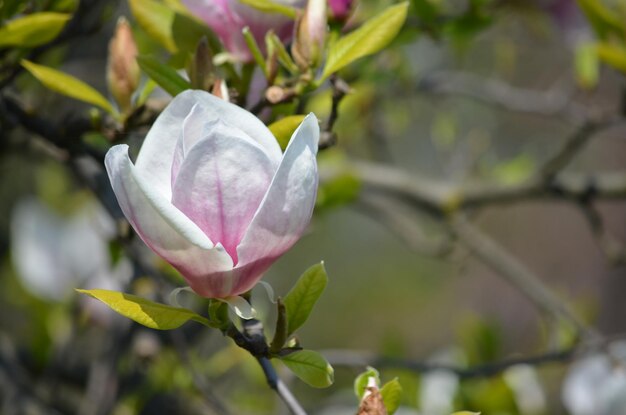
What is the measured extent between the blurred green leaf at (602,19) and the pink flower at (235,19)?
351mm

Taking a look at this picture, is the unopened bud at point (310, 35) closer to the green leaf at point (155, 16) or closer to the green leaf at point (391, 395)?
the green leaf at point (155, 16)

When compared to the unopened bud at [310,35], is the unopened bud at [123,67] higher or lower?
lower

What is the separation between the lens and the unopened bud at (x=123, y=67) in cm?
68

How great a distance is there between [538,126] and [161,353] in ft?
11.8

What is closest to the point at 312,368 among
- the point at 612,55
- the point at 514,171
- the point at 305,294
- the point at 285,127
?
the point at 305,294

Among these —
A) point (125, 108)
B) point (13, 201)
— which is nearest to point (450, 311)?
point (13, 201)

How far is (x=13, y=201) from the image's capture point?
2246 mm

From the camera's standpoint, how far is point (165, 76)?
2.09ft

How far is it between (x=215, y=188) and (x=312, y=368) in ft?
0.44

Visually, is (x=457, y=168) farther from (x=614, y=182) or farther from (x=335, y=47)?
(x=335, y=47)

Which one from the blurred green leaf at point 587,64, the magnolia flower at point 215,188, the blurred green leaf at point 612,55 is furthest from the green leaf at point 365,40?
the blurred green leaf at point 587,64

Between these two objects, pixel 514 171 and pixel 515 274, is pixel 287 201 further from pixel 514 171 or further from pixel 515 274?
pixel 514 171

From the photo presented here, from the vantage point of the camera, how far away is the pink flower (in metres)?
0.68

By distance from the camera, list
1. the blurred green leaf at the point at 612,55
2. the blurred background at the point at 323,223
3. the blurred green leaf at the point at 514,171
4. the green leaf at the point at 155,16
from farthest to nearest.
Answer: the blurred green leaf at the point at 514,171 < the blurred background at the point at 323,223 < the blurred green leaf at the point at 612,55 < the green leaf at the point at 155,16
